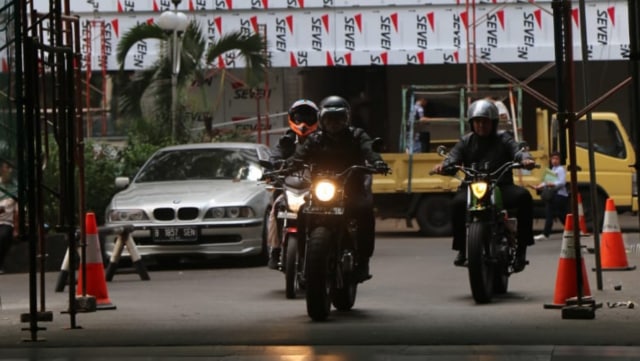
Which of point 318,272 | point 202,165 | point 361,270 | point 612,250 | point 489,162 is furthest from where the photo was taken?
point 202,165

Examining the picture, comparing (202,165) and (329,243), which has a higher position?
(202,165)

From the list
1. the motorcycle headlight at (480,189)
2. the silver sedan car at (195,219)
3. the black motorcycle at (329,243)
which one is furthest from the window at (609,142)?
the black motorcycle at (329,243)

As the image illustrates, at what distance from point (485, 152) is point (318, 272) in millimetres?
2682

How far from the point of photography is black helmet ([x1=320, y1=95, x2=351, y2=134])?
37.6ft

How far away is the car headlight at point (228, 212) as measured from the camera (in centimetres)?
1638

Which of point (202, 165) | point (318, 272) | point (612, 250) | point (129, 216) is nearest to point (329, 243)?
point (318, 272)

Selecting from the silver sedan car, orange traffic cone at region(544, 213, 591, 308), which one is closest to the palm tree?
the silver sedan car

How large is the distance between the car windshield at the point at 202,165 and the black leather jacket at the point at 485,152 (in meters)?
5.34

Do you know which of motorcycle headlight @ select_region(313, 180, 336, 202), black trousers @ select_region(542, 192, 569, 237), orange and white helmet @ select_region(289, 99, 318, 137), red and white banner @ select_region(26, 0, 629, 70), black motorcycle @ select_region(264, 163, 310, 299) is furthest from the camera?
red and white banner @ select_region(26, 0, 629, 70)

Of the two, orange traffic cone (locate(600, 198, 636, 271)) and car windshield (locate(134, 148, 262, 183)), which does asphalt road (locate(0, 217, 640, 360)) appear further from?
car windshield (locate(134, 148, 262, 183))

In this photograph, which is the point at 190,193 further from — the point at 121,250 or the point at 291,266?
the point at 291,266

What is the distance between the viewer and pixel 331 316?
431 inches

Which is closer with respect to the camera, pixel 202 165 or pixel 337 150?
pixel 337 150

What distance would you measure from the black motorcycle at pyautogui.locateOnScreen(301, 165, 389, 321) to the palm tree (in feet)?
42.5
